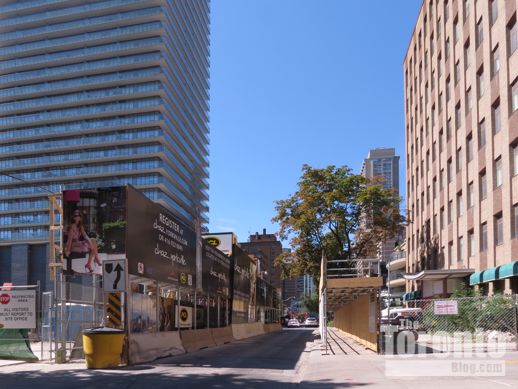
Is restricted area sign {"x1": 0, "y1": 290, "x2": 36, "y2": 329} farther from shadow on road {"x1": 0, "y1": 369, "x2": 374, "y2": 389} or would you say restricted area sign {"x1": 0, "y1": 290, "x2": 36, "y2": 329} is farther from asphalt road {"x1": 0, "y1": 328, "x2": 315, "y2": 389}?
shadow on road {"x1": 0, "y1": 369, "x2": 374, "y2": 389}

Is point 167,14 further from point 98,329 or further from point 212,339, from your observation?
point 98,329

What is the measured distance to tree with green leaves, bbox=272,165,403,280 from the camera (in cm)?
4578

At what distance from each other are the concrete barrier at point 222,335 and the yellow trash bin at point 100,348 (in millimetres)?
11825

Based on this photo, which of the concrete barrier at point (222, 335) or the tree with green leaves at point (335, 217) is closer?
the concrete barrier at point (222, 335)

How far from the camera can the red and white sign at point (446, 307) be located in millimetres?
22547

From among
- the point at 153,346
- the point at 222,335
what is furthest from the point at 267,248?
the point at 153,346

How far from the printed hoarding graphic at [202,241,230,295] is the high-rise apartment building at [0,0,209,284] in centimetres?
7965

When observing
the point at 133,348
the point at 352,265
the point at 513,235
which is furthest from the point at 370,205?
the point at 133,348

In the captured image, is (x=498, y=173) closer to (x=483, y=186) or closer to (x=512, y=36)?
(x=483, y=186)

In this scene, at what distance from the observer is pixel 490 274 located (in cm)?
3114

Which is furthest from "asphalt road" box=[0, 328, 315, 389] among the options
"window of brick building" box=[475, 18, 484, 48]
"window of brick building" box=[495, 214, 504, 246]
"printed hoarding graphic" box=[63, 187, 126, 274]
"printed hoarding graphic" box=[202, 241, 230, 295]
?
"window of brick building" box=[475, 18, 484, 48]

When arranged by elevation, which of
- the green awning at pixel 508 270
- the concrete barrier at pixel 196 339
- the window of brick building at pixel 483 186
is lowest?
the concrete barrier at pixel 196 339

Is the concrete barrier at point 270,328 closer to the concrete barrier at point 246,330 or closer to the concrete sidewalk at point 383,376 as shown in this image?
the concrete barrier at point 246,330

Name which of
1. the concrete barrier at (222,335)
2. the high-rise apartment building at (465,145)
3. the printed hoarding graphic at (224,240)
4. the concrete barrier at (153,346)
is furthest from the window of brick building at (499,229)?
the concrete barrier at (153,346)
